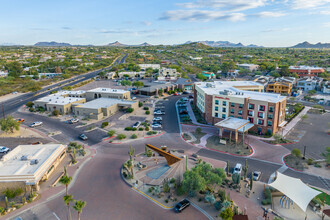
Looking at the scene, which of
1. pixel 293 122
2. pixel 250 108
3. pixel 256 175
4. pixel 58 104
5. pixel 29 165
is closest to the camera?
pixel 29 165

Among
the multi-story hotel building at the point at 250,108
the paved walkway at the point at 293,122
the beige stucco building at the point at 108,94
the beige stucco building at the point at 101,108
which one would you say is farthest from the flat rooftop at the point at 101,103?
the paved walkway at the point at 293,122

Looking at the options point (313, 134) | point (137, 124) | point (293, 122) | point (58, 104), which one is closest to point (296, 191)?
point (313, 134)

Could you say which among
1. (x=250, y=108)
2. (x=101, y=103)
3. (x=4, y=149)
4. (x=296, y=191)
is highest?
(x=250, y=108)

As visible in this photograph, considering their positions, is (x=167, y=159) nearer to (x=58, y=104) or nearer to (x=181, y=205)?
(x=181, y=205)

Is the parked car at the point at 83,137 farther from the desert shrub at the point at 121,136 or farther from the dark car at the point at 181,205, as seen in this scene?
the dark car at the point at 181,205

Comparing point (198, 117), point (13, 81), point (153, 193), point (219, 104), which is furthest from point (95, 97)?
point (13, 81)

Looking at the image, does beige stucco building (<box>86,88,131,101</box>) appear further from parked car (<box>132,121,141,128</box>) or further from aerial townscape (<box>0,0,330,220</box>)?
parked car (<box>132,121,141,128</box>)

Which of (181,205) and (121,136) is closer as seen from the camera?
(181,205)
